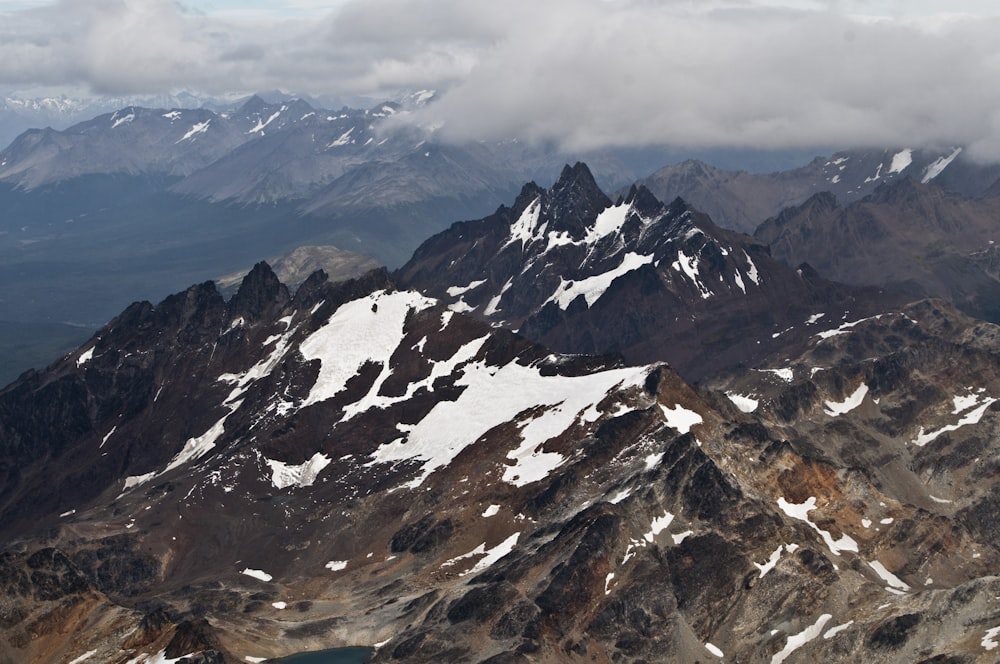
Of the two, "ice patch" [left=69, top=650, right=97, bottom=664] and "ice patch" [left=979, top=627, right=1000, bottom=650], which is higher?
"ice patch" [left=69, top=650, right=97, bottom=664]

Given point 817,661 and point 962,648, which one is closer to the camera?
point 962,648

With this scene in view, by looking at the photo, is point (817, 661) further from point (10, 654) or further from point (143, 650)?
point (10, 654)

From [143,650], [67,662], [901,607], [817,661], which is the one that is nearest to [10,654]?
[67,662]

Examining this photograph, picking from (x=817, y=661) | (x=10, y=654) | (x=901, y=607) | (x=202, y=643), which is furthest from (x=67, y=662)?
(x=901, y=607)

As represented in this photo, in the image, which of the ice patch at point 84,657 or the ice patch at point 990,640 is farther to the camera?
the ice patch at point 84,657

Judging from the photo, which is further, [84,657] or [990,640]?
[84,657]

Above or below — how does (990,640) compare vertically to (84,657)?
below

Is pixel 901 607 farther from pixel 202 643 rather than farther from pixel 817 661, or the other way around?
pixel 202 643

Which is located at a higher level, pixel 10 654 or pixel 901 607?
pixel 10 654

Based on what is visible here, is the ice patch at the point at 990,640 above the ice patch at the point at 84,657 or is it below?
below

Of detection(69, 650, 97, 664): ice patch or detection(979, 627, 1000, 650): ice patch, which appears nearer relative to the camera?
detection(979, 627, 1000, 650): ice patch
